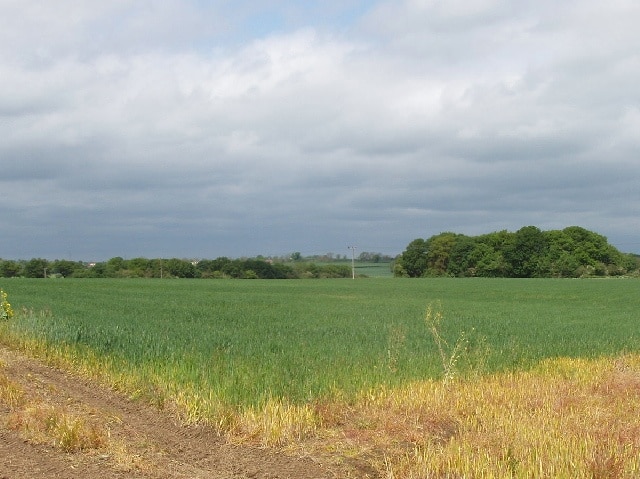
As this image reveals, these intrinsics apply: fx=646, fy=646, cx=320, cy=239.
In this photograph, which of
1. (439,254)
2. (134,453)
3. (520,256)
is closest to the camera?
(134,453)

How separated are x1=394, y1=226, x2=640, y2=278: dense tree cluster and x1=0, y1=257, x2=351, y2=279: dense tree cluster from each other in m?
23.0

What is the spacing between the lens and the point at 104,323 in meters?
19.7

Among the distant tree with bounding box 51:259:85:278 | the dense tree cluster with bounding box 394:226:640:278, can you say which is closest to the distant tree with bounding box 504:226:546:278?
the dense tree cluster with bounding box 394:226:640:278

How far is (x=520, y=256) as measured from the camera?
122375 mm

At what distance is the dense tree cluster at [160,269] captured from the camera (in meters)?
103

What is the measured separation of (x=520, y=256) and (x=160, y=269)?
66.3 metres

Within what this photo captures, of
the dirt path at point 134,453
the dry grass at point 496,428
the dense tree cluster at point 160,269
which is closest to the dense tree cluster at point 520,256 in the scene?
the dense tree cluster at point 160,269

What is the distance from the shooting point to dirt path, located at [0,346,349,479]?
7.41 metres

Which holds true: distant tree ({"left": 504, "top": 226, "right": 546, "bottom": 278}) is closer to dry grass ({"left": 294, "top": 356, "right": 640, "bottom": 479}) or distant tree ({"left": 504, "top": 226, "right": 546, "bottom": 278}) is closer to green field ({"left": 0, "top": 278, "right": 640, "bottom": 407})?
green field ({"left": 0, "top": 278, "right": 640, "bottom": 407})

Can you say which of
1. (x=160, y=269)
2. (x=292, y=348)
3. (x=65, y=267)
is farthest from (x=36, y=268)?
(x=292, y=348)

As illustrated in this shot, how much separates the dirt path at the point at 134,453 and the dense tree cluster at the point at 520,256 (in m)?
116

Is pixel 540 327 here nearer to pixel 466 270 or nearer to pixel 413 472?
pixel 413 472

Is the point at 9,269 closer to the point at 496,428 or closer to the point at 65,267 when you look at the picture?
the point at 65,267

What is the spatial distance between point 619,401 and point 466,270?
379 feet
